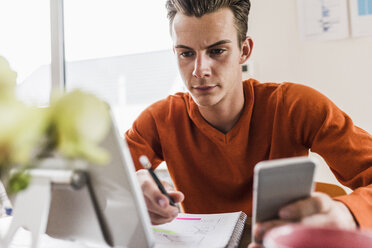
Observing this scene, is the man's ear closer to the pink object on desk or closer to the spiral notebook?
the spiral notebook

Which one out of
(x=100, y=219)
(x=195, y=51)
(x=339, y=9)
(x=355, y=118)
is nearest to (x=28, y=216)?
(x=100, y=219)

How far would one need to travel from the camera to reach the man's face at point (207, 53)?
3.30 ft

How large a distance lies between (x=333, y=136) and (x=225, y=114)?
1.24ft

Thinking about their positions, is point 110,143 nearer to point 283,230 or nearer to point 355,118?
point 283,230

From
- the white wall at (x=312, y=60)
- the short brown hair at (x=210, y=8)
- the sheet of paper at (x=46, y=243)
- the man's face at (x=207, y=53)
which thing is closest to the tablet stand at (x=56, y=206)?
the sheet of paper at (x=46, y=243)

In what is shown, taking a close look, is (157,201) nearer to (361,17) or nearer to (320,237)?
(320,237)

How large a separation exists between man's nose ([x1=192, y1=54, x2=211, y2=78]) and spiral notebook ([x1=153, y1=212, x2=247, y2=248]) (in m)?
0.44

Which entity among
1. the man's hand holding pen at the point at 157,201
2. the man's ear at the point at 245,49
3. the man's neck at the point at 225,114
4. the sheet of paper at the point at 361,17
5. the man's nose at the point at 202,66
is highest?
the sheet of paper at the point at 361,17

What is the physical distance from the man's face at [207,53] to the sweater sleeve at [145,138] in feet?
0.81

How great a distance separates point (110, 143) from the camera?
1.35 ft

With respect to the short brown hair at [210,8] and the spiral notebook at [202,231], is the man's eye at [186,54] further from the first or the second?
the spiral notebook at [202,231]

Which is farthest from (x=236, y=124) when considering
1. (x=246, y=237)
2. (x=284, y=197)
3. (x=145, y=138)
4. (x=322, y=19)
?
(x=322, y=19)

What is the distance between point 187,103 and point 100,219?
775mm

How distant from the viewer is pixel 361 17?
1.67 meters
